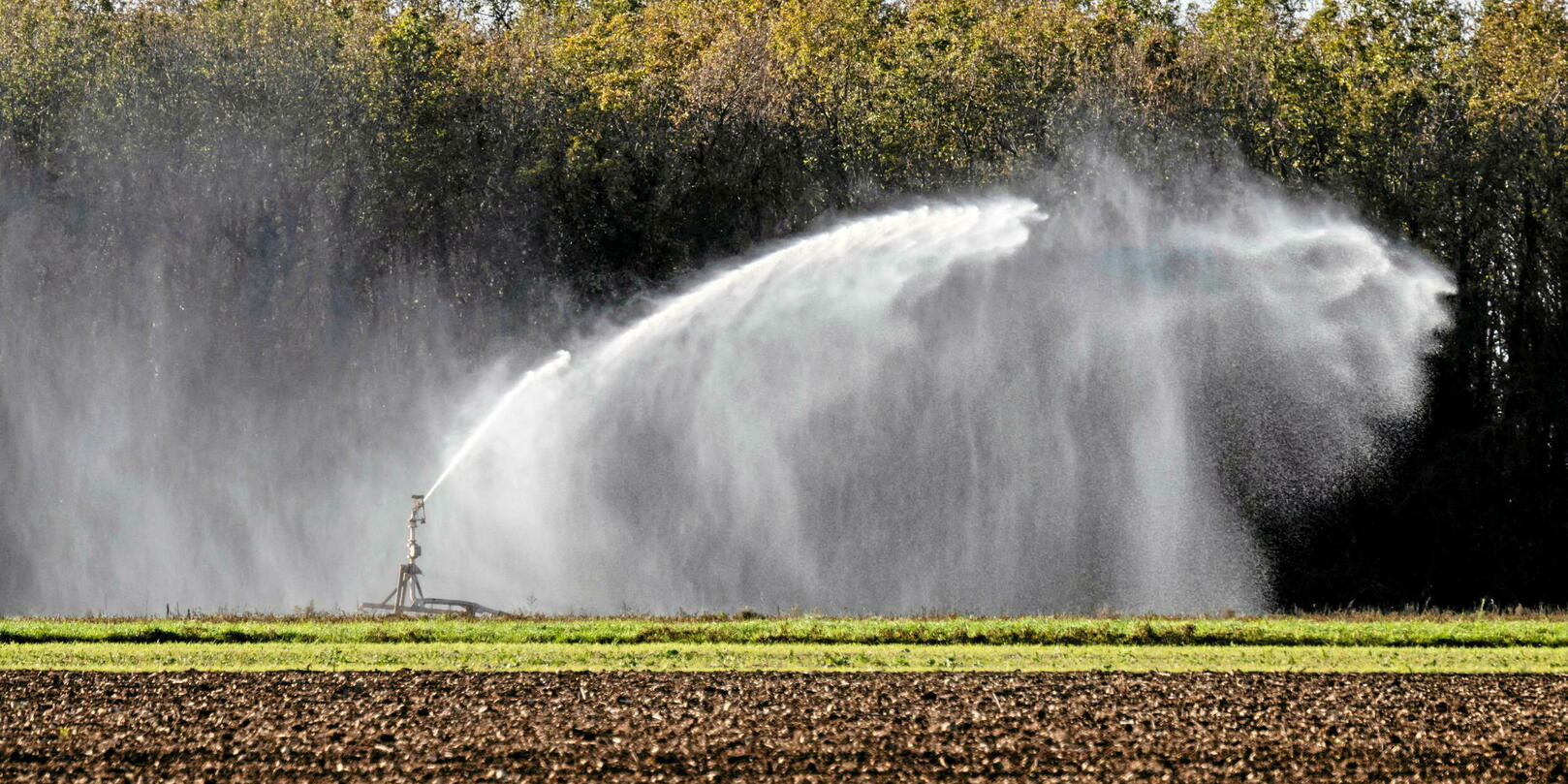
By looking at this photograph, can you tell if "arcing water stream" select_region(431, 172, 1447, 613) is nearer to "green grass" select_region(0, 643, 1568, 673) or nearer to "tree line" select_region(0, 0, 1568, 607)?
"tree line" select_region(0, 0, 1568, 607)

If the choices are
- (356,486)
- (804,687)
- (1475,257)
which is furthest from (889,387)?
(804,687)

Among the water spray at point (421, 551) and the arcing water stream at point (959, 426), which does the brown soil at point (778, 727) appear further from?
the arcing water stream at point (959, 426)

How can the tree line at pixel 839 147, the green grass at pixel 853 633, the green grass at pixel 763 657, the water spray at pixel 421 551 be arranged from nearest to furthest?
the green grass at pixel 763 657, the green grass at pixel 853 633, the water spray at pixel 421 551, the tree line at pixel 839 147

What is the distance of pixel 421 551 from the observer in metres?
33.7

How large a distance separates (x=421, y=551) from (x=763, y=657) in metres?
11.3

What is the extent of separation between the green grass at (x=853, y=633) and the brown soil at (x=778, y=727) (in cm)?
573

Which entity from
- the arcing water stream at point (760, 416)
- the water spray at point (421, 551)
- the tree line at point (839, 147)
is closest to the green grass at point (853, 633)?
the water spray at point (421, 551)

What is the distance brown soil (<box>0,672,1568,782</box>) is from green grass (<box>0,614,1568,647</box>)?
5733 mm

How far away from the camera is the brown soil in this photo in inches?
608

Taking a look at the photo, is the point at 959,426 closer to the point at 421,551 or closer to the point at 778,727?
the point at 421,551

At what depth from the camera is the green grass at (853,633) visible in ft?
89.5

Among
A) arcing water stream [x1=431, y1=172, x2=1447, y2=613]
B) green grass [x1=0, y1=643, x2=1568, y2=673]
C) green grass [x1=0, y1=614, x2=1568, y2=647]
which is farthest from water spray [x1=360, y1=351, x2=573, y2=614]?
green grass [x1=0, y1=643, x2=1568, y2=673]

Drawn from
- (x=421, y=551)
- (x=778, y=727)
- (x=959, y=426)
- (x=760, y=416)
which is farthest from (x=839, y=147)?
(x=778, y=727)

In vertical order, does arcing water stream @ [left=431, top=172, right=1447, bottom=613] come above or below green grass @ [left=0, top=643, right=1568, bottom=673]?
above
